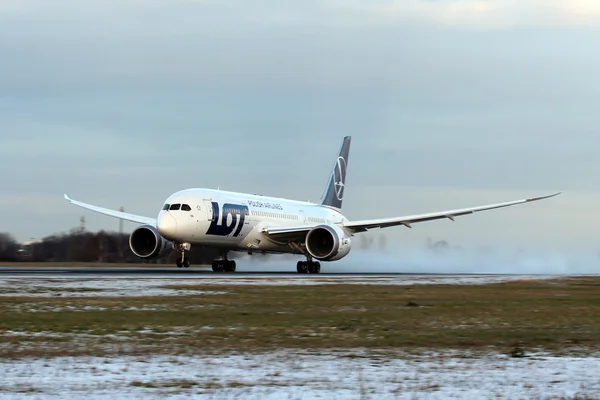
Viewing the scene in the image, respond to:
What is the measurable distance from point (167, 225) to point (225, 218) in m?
3.81

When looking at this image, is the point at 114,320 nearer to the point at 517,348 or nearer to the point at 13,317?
the point at 13,317

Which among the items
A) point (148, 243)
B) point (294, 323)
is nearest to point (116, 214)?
point (148, 243)

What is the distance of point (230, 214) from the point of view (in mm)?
52312

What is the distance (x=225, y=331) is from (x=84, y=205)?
155ft

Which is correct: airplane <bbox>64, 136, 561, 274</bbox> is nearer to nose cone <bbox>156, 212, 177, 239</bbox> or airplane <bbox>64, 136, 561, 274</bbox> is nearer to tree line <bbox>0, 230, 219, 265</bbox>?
nose cone <bbox>156, 212, 177, 239</bbox>

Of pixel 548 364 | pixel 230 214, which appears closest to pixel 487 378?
pixel 548 364

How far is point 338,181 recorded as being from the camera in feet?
235

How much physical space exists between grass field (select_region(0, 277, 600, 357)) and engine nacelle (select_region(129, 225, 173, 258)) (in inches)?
1016

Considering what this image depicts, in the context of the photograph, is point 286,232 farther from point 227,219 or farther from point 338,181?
point 338,181

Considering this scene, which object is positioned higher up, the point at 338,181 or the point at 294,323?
the point at 338,181

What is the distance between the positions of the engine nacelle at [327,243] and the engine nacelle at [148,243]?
8050 mm

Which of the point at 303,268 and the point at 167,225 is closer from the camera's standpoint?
the point at 167,225

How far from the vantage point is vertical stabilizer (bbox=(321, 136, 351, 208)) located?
70062 mm

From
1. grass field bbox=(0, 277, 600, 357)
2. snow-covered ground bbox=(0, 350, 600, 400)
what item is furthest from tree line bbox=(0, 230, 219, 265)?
snow-covered ground bbox=(0, 350, 600, 400)
